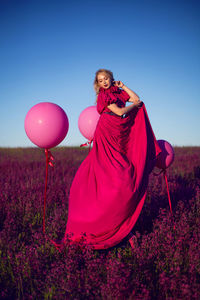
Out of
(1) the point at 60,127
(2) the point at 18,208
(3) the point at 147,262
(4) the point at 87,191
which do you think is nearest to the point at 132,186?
(4) the point at 87,191

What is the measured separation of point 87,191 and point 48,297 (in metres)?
1.05

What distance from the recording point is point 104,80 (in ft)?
8.63

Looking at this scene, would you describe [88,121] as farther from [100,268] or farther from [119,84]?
[100,268]

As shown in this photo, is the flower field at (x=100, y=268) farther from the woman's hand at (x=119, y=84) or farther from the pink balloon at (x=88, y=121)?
the woman's hand at (x=119, y=84)

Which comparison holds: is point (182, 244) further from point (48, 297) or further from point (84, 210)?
point (48, 297)

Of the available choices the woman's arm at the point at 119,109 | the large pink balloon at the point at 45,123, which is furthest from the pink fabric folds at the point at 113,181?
the large pink balloon at the point at 45,123

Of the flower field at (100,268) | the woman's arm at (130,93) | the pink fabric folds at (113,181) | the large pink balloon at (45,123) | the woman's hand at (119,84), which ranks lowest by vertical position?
the flower field at (100,268)

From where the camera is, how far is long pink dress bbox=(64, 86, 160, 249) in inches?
93.9

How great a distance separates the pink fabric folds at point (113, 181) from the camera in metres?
2.38

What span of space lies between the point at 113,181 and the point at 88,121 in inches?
52.1

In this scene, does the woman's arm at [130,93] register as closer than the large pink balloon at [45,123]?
Yes

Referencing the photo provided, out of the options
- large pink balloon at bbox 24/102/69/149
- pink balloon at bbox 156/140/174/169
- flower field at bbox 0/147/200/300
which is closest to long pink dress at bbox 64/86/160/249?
flower field at bbox 0/147/200/300

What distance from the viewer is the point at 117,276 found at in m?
1.68

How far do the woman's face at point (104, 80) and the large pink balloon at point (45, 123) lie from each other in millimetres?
701
